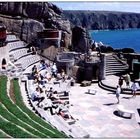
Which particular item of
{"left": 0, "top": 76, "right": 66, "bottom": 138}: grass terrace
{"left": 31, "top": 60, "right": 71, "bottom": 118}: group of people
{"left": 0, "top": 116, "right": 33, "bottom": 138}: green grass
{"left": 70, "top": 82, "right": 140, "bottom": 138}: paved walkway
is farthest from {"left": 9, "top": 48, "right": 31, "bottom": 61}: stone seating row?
{"left": 0, "top": 116, "right": 33, "bottom": 138}: green grass

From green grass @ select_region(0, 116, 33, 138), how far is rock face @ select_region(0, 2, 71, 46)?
32.3m

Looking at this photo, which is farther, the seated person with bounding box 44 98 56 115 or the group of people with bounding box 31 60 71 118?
the group of people with bounding box 31 60 71 118

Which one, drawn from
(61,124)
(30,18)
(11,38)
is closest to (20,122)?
(61,124)

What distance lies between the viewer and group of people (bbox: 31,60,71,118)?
917 inches

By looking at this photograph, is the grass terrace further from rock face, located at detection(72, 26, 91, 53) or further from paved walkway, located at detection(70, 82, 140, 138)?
rock face, located at detection(72, 26, 91, 53)

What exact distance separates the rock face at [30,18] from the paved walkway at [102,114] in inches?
715

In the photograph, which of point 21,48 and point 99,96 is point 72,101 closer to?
point 99,96

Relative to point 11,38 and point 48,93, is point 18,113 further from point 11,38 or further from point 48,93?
point 11,38

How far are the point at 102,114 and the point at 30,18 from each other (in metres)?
31.4

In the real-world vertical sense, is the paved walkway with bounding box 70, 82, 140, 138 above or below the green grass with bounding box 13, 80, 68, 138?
below

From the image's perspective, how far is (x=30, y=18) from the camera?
5397 centimetres

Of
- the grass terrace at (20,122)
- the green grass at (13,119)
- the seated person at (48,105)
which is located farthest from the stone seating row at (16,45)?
the green grass at (13,119)

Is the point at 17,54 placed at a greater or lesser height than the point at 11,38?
lesser

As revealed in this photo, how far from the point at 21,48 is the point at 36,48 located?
2830 mm
